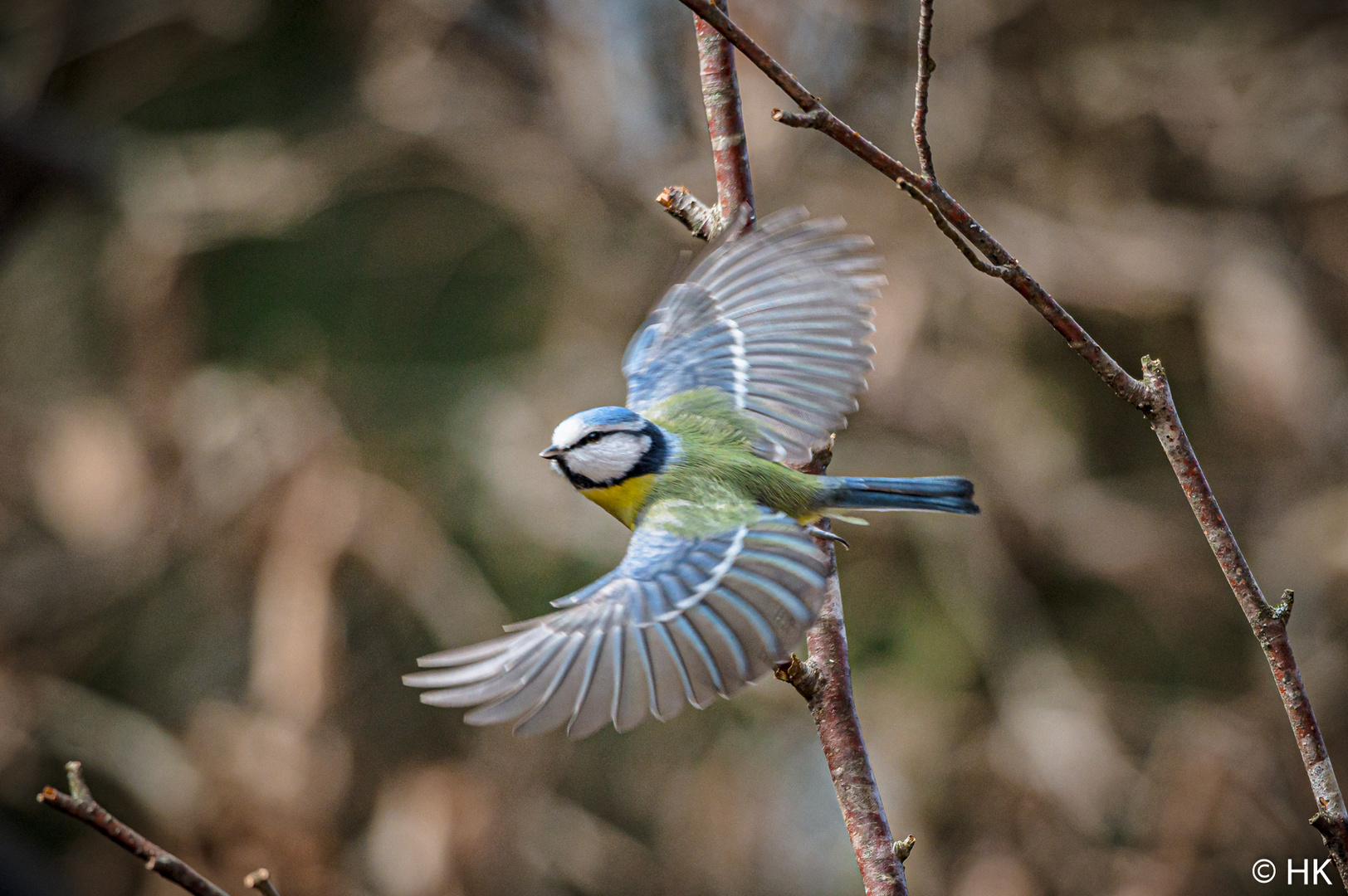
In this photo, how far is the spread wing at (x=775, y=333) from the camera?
72.3 inches

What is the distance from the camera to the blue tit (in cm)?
128

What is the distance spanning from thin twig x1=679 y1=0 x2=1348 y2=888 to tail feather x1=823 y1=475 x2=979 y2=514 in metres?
0.58

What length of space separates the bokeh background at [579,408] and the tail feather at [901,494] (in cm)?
215

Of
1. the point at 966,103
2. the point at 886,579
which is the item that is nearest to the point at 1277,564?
the point at 886,579

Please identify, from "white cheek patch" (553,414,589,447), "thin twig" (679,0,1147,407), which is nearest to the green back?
"white cheek patch" (553,414,589,447)

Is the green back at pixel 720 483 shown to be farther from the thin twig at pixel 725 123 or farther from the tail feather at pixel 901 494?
the thin twig at pixel 725 123

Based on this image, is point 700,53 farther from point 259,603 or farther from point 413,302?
point 413,302

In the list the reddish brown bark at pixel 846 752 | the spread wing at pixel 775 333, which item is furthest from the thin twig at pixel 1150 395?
the spread wing at pixel 775 333

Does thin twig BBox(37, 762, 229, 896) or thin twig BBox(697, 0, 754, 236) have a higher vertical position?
thin twig BBox(697, 0, 754, 236)

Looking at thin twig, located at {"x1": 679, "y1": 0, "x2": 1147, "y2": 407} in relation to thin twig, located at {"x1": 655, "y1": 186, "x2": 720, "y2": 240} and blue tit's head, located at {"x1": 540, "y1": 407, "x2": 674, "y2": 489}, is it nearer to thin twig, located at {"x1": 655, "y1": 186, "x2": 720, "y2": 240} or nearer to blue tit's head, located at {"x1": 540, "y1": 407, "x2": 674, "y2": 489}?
thin twig, located at {"x1": 655, "y1": 186, "x2": 720, "y2": 240}

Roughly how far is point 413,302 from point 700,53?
3443mm

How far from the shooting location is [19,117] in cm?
457

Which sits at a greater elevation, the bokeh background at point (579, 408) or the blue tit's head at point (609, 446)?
the bokeh background at point (579, 408)

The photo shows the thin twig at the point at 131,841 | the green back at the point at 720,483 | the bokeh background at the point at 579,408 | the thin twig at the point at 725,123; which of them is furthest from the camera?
the bokeh background at the point at 579,408
